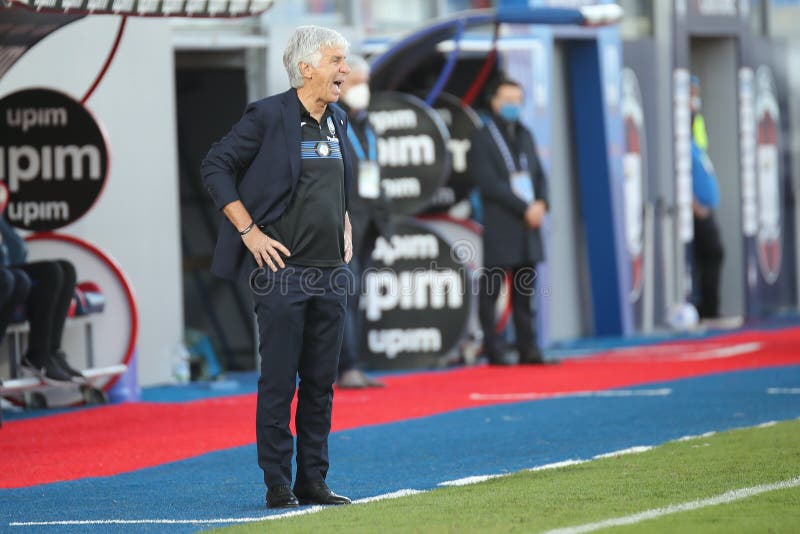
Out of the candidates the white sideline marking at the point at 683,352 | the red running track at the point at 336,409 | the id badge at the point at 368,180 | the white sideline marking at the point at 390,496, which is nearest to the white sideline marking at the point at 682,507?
the white sideline marking at the point at 390,496

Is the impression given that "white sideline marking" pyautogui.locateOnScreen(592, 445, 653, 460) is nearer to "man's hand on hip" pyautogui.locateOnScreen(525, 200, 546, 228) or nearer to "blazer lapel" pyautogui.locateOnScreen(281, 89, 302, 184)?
"blazer lapel" pyautogui.locateOnScreen(281, 89, 302, 184)

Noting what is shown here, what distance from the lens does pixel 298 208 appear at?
7.48 m

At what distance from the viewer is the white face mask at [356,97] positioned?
13562mm

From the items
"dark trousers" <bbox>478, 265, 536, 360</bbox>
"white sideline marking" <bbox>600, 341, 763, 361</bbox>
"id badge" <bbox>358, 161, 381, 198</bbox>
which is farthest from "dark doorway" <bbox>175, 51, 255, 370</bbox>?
"white sideline marking" <bbox>600, 341, 763, 361</bbox>

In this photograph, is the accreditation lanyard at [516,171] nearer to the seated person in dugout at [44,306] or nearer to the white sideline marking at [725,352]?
the white sideline marking at [725,352]

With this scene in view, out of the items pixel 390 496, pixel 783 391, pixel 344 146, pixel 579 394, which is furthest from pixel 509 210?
pixel 390 496

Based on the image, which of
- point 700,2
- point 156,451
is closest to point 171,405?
point 156,451

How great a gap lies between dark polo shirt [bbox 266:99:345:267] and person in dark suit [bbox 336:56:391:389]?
577 cm

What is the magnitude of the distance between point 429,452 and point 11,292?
3.48 meters

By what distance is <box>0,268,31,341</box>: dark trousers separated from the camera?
11.6m

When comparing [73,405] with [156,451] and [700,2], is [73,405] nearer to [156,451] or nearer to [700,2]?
[156,451]

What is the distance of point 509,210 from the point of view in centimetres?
1530

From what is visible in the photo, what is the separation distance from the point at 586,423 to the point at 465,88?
7.23 metres

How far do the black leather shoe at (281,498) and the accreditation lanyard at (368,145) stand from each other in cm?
625
